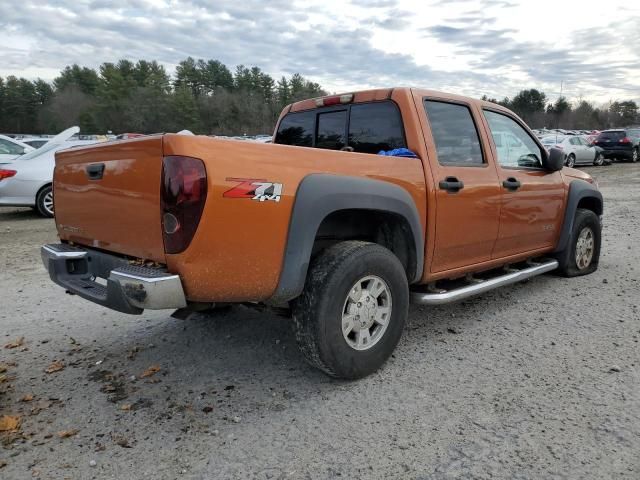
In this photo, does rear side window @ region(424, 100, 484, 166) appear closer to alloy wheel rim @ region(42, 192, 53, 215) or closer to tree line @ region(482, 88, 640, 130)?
alloy wheel rim @ region(42, 192, 53, 215)

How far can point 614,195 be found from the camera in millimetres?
13117

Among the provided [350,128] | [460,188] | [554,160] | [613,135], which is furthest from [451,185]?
[613,135]

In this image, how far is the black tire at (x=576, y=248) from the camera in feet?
17.8

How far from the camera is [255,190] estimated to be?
103 inches

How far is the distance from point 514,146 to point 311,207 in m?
2.72

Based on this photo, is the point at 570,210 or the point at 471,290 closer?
the point at 471,290

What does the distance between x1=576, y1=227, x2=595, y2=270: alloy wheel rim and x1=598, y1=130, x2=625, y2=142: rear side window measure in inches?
882

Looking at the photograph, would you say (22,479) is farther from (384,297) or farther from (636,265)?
(636,265)

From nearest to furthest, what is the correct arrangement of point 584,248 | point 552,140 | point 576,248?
1. point 576,248
2. point 584,248
3. point 552,140

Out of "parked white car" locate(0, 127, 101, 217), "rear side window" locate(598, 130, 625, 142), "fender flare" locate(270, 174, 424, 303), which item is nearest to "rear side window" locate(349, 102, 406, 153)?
"fender flare" locate(270, 174, 424, 303)

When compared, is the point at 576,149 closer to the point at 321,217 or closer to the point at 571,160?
the point at 571,160

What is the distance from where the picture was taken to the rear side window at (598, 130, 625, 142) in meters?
24.5

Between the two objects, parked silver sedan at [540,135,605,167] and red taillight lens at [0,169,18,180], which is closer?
red taillight lens at [0,169,18,180]

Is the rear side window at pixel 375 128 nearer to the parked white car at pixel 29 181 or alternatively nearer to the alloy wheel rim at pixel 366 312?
the alloy wheel rim at pixel 366 312
